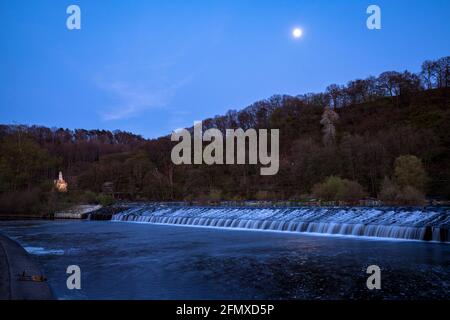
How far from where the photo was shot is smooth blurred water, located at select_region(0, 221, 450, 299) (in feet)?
36.2

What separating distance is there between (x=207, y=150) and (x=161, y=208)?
2561 centimetres

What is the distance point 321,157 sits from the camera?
49.3m

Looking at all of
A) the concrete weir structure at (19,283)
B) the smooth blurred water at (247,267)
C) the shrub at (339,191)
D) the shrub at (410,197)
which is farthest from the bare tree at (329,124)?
the concrete weir structure at (19,283)

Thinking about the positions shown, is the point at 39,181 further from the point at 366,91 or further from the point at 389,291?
the point at 366,91

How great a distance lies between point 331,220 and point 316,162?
23243 millimetres

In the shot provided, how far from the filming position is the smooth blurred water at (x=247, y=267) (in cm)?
1103

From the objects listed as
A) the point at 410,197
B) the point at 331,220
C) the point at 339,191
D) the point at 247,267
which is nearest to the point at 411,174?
the point at 410,197

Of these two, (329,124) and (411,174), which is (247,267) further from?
(329,124)

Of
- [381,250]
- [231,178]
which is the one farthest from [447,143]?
[381,250]

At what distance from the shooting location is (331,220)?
26516mm

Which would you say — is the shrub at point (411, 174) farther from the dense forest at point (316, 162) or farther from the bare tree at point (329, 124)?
the bare tree at point (329, 124)

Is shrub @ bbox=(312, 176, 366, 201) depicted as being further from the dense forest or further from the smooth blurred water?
the smooth blurred water

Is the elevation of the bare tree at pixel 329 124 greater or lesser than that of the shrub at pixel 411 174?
greater

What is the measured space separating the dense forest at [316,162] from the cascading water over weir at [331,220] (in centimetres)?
789
